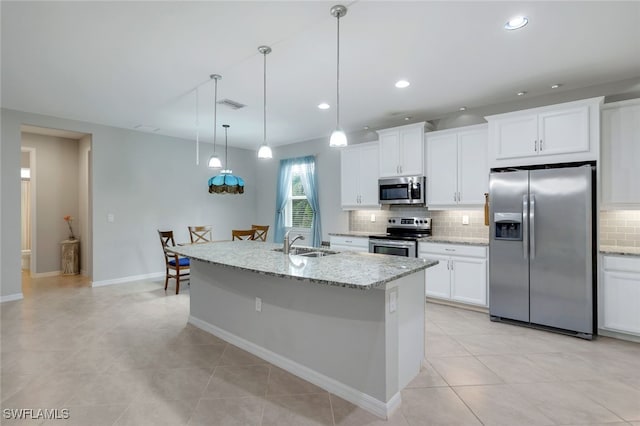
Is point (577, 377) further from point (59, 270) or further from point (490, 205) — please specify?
point (59, 270)

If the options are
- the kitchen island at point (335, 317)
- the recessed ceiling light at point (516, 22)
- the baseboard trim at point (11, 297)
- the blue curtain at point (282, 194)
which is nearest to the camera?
the kitchen island at point (335, 317)

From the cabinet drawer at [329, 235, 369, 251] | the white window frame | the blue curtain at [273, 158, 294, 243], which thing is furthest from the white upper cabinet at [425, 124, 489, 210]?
the blue curtain at [273, 158, 294, 243]

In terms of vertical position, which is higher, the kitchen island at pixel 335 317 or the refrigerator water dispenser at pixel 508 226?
the refrigerator water dispenser at pixel 508 226

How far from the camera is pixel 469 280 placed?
4.12 metres

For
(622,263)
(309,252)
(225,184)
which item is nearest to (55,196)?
(225,184)

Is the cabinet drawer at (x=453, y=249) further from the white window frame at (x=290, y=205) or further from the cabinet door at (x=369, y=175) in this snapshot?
the white window frame at (x=290, y=205)

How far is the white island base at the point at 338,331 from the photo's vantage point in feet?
6.97

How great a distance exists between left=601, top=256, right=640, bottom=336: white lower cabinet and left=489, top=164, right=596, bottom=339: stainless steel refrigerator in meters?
0.12

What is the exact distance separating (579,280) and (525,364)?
3.86ft

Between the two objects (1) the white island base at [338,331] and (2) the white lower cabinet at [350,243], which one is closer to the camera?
(1) the white island base at [338,331]

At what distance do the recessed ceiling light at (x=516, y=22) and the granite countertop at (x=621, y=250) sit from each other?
2.37 metres

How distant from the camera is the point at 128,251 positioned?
5805 mm

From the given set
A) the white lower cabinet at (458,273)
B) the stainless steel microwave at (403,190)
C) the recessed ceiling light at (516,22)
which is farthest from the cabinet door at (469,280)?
the recessed ceiling light at (516,22)

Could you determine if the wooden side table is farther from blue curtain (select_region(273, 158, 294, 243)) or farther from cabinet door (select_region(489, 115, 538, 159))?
cabinet door (select_region(489, 115, 538, 159))
